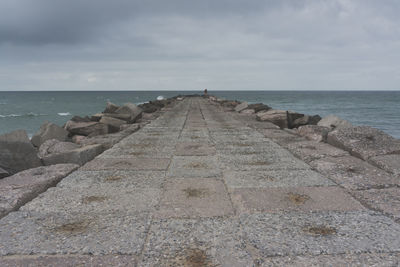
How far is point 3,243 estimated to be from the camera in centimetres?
192

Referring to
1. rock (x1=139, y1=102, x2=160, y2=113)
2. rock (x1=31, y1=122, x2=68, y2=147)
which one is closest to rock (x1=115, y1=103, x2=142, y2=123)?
rock (x1=31, y1=122, x2=68, y2=147)

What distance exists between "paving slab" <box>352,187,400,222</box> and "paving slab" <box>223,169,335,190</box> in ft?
1.23

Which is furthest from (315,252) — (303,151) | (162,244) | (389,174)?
(303,151)

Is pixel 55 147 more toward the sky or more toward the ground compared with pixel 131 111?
more toward the ground

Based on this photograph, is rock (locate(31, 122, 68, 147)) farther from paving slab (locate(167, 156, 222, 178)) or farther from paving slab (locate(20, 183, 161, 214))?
paving slab (locate(20, 183, 161, 214))

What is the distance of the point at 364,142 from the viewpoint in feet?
13.6

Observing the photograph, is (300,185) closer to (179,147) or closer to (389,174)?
(389,174)

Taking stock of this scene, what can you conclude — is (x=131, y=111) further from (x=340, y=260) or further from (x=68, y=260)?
(x=340, y=260)

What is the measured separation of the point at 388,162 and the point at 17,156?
4637mm

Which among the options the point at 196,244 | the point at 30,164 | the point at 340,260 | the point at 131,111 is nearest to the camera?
the point at 340,260

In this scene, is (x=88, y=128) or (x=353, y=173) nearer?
(x=353, y=173)

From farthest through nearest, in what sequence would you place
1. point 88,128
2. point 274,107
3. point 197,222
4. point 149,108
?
point 274,107 < point 149,108 < point 88,128 < point 197,222

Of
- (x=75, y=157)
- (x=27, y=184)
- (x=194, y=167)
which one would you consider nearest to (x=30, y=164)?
(x=75, y=157)

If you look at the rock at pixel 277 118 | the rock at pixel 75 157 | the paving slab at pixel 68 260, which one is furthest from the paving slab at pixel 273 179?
the rock at pixel 277 118
